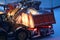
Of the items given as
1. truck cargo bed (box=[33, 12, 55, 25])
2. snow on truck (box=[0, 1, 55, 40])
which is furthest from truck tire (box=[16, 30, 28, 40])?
truck cargo bed (box=[33, 12, 55, 25])

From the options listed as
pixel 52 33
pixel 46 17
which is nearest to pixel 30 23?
pixel 46 17

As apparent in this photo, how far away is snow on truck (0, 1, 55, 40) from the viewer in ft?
31.8

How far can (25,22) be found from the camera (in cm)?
1025

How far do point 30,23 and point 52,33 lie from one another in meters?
1.57

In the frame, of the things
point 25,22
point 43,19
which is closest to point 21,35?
point 25,22

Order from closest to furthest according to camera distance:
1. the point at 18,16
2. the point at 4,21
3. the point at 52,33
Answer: the point at 4,21 → the point at 18,16 → the point at 52,33

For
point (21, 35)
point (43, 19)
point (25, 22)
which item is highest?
point (43, 19)

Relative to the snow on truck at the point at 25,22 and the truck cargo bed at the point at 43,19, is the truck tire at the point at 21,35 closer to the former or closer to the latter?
the snow on truck at the point at 25,22

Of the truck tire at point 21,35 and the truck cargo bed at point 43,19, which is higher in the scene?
the truck cargo bed at point 43,19

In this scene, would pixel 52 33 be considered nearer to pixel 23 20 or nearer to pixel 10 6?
pixel 23 20

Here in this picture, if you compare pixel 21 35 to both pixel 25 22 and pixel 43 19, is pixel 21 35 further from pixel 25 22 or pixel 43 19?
pixel 43 19

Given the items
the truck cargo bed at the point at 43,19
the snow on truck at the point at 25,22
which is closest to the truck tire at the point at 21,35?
the snow on truck at the point at 25,22

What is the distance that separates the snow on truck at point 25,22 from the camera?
9688 millimetres

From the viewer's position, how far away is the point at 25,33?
975 centimetres
